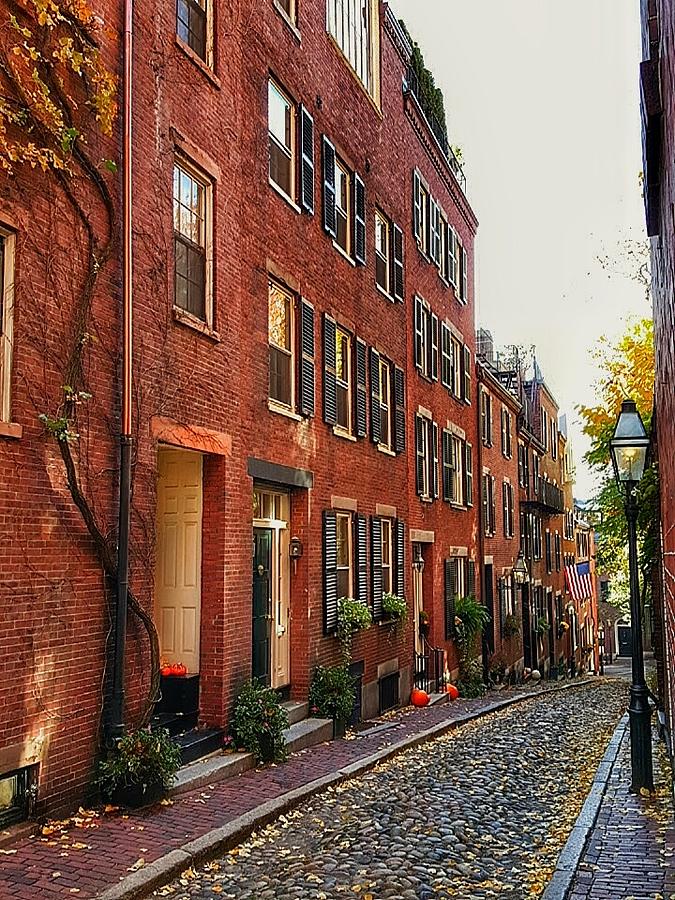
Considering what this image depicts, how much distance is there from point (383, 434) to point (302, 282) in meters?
5.06

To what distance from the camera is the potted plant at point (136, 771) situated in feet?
28.0

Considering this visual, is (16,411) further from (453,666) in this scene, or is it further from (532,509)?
(532,509)

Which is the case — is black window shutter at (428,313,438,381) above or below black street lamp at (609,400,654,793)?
above

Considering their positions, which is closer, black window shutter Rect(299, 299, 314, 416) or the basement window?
the basement window

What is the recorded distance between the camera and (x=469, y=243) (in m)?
29.6

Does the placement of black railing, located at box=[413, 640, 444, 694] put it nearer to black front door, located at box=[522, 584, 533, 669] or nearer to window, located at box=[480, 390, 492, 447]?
window, located at box=[480, 390, 492, 447]

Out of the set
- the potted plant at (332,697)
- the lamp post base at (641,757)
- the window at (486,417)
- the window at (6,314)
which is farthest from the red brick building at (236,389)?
the window at (486,417)

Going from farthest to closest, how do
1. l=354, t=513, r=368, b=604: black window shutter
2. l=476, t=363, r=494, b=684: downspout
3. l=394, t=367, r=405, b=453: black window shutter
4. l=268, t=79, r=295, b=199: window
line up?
l=476, t=363, r=494, b=684: downspout
l=394, t=367, r=405, b=453: black window shutter
l=354, t=513, r=368, b=604: black window shutter
l=268, t=79, r=295, b=199: window

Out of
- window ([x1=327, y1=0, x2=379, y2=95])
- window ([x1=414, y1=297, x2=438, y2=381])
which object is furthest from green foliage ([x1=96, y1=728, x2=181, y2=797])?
window ([x1=414, y1=297, x2=438, y2=381])

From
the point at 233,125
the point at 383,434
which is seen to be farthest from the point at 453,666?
the point at 233,125

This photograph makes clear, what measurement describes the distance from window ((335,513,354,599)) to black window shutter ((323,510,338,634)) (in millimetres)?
577

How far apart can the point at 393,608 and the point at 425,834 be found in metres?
9.66

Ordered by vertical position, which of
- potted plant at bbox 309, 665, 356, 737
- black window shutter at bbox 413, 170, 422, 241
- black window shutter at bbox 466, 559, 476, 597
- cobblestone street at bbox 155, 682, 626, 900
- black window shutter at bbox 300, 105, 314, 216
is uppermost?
black window shutter at bbox 413, 170, 422, 241

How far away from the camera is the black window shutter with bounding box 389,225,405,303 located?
2025 centimetres
